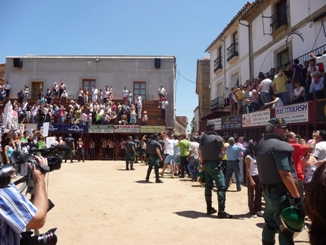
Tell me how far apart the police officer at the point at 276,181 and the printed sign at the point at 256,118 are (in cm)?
699

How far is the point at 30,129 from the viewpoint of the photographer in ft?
72.1

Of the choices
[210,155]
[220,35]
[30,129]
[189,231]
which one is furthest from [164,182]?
[220,35]

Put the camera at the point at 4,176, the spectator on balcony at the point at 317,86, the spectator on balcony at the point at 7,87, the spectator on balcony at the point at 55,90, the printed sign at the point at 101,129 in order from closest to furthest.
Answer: the camera at the point at 4,176
the spectator on balcony at the point at 317,86
the printed sign at the point at 101,129
the spectator on balcony at the point at 55,90
the spectator on balcony at the point at 7,87

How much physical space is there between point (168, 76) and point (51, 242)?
27.2m

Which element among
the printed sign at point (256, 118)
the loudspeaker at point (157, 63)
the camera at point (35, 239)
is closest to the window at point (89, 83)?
the loudspeaker at point (157, 63)

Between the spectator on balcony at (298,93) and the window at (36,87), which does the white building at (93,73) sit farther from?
the spectator on balcony at (298,93)

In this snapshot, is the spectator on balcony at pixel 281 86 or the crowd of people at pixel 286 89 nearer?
the crowd of people at pixel 286 89

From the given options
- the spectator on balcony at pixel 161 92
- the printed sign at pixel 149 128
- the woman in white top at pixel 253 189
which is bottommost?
the woman in white top at pixel 253 189

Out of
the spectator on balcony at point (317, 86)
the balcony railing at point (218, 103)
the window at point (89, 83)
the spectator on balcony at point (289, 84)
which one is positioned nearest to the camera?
the spectator on balcony at point (317, 86)

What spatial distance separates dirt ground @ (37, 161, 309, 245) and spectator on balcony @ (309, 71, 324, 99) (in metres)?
3.72

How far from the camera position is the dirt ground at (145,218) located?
4.89 metres

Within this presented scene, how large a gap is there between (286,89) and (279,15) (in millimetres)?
6896

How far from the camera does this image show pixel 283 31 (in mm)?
15930

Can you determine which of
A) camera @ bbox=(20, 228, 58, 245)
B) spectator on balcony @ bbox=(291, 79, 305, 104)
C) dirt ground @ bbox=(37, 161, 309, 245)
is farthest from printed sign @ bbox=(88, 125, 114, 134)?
camera @ bbox=(20, 228, 58, 245)
